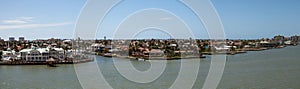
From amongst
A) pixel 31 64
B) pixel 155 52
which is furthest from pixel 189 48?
pixel 31 64

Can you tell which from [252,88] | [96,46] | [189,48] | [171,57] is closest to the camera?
[252,88]

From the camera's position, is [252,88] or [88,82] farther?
[88,82]

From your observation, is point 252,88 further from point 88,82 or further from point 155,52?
point 155,52

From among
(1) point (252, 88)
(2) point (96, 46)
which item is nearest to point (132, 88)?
(1) point (252, 88)

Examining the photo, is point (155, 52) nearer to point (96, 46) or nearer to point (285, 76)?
point (96, 46)

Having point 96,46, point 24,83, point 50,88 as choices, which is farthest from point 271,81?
point 96,46

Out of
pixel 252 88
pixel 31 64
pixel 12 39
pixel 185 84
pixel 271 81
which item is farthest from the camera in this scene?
pixel 12 39

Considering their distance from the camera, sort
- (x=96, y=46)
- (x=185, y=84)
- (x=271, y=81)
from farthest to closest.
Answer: (x=96, y=46) < (x=271, y=81) < (x=185, y=84)

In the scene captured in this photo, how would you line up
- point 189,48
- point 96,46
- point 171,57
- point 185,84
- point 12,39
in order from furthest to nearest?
point 12,39 < point 96,46 < point 189,48 < point 171,57 < point 185,84

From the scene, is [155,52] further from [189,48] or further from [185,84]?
[185,84]
